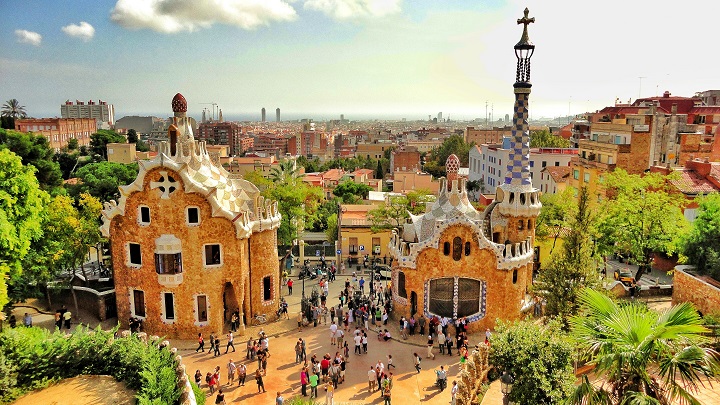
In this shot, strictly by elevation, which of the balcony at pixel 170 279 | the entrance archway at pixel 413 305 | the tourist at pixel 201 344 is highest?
the balcony at pixel 170 279

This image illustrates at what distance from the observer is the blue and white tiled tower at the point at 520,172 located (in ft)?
91.7

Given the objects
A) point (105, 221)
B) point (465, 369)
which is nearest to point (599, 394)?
point (465, 369)

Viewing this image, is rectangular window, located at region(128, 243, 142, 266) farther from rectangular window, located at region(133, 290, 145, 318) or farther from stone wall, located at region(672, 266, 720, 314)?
stone wall, located at region(672, 266, 720, 314)

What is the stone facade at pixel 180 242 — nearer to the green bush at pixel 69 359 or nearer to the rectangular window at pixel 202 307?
the rectangular window at pixel 202 307

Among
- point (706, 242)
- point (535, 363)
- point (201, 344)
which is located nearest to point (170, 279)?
point (201, 344)

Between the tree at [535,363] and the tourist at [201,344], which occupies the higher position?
the tree at [535,363]

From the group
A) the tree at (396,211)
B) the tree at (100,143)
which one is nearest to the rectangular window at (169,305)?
the tree at (396,211)

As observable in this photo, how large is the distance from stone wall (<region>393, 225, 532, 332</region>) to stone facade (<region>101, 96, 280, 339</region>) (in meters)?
8.87

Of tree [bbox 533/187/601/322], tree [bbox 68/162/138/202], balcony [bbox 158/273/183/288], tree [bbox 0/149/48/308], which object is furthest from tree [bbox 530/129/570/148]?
tree [bbox 0/149/48/308]

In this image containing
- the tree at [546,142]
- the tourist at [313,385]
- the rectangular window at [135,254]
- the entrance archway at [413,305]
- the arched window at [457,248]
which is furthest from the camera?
the tree at [546,142]

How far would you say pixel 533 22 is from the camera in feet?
89.7

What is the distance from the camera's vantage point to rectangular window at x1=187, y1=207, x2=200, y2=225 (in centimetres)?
2580

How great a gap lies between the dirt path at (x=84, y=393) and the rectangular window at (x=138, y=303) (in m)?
6.76

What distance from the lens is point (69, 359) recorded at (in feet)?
68.0
